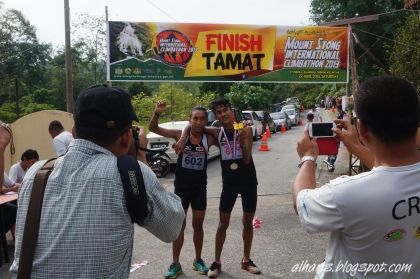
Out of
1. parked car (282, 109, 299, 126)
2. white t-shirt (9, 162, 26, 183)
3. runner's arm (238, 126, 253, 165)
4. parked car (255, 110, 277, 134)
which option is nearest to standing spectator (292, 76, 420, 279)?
runner's arm (238, 126, 253, 165)

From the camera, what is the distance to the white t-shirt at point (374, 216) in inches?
64.1

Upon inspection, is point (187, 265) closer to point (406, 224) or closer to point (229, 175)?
point (229, 175)

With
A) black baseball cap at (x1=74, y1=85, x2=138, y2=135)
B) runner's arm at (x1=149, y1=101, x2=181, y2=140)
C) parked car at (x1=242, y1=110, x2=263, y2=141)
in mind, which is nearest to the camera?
black baseball cap at (x1=74, y1=85, x2=138, y2=135)

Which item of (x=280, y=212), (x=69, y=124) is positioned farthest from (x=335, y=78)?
(x=69, y=124)

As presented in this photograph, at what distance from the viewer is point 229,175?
4.96 metres

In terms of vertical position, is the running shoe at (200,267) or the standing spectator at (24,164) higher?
the standing spectator at (24,164)

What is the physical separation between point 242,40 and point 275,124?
16114mm

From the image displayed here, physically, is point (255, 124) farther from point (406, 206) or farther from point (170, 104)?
point (406, 206)

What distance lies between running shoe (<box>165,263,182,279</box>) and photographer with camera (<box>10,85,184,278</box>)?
123 inches

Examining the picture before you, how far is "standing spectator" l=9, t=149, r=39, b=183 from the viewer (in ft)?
22.6

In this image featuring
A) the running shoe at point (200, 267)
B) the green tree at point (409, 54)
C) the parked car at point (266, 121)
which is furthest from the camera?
the parked car at point (266, 121)

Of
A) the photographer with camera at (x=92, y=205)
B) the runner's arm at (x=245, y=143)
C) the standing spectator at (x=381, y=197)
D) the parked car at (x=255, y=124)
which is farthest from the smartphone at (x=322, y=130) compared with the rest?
the parked car at (x=255, y=124)

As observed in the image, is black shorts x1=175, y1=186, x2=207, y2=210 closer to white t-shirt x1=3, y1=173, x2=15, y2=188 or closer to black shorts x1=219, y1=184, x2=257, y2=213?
black shorts x1=219, y1=184, x2=257, y2=213

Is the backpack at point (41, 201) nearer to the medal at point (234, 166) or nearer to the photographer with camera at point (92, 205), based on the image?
the photographer with camera at point (92, 205)
